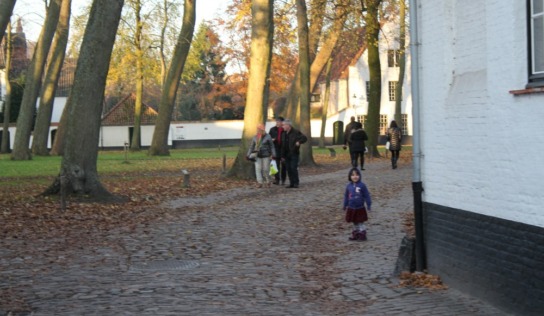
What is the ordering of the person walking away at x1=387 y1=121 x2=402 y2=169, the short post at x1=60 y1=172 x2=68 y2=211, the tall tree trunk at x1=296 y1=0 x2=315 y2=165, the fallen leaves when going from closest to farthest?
the fallen leaves, the short post at x1=60 y1=172 x2=68 y2=211, the person walking away at x1=387 y1=121 x2=402 y2=169, the tall tree trunk at x1=296 y1=0 x2=315 y2=165

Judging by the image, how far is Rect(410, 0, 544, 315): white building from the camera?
7270mm

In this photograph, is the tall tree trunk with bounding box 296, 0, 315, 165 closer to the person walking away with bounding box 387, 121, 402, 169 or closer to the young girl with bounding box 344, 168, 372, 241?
the person walking away with bounding box 387, 121, 402, 169

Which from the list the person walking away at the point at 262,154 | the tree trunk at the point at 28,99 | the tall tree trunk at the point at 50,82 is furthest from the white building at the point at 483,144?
the tree trunk at the point at 28,99

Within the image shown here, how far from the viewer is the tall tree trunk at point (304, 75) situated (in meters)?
32.5

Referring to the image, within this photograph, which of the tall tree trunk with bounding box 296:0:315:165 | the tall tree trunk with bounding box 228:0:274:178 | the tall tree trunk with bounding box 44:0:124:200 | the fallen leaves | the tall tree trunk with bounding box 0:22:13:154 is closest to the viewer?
the fallen leaves

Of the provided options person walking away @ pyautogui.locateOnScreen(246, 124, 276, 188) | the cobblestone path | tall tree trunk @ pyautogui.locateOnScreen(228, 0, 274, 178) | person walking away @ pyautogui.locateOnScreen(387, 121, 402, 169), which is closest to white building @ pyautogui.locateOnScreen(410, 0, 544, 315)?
the cobblestone path

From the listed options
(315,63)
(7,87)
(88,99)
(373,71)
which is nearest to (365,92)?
Result: (7,87)

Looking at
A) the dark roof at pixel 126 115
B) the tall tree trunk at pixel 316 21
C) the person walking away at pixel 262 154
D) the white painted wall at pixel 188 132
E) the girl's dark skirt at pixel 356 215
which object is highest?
the tall tree trunk at pixel 316 21

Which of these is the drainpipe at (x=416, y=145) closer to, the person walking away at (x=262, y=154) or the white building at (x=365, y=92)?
the person walking away at (x=262, y=154)

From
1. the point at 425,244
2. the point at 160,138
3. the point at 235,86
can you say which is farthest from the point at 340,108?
the point at 425,244

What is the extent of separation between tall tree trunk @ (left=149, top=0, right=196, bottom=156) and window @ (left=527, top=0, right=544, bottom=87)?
3251 cm

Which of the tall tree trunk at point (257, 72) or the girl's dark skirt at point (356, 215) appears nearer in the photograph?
the girl's dark skirt at point (356, 215)

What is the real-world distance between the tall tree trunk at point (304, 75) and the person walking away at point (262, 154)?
9871mm

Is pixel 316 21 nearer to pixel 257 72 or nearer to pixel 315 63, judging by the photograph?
pixel 315 63
